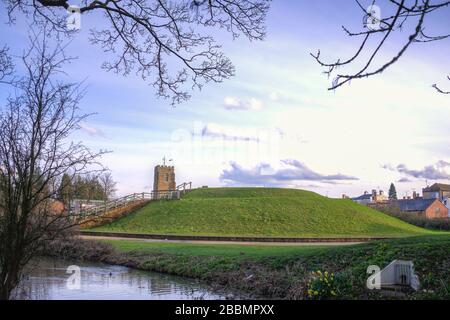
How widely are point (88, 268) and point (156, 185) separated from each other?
51592mm

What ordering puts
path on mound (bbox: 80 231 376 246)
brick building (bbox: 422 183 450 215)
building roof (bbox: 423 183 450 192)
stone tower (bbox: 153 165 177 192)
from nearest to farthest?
1. path on mound (bbox: 80 231 376 246)
2. stone tower (bbox: 153 165 177 192)
3. brick building (bbox: 422 183 450 215)
4. building roof (bbox: 423 183 450 192)

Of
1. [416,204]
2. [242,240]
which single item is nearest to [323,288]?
[242,240]

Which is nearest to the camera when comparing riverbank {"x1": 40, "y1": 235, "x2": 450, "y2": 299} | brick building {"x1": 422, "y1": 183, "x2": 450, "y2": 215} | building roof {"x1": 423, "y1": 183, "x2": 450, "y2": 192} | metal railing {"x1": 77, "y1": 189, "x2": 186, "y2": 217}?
riverbank {"x1": 40, "y1": 235, "x2": 450, "y2": 299}

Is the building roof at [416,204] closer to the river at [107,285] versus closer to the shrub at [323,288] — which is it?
the river at [107,285]

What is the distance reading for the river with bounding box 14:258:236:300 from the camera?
40.1 ft

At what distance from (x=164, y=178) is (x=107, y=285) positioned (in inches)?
2239

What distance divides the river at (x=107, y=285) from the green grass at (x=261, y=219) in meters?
14.9

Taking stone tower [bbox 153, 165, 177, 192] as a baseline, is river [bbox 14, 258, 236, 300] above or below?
below

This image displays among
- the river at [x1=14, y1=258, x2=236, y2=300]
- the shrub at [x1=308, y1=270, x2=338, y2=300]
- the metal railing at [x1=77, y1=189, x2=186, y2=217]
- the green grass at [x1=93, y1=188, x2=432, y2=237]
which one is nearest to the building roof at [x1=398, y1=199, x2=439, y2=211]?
the green grass at [x1=93, y1=188, x2=432, y2=237]

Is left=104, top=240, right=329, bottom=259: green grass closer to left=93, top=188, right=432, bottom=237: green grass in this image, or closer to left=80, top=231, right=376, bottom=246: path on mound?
left=80, top=231, right=376, bottom=246: path on mound

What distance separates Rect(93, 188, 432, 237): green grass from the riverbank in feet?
43.0

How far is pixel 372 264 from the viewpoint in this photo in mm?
12578

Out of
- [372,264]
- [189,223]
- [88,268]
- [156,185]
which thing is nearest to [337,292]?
[372,264]

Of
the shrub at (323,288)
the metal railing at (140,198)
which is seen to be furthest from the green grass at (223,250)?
the metal railing at (140,198)
